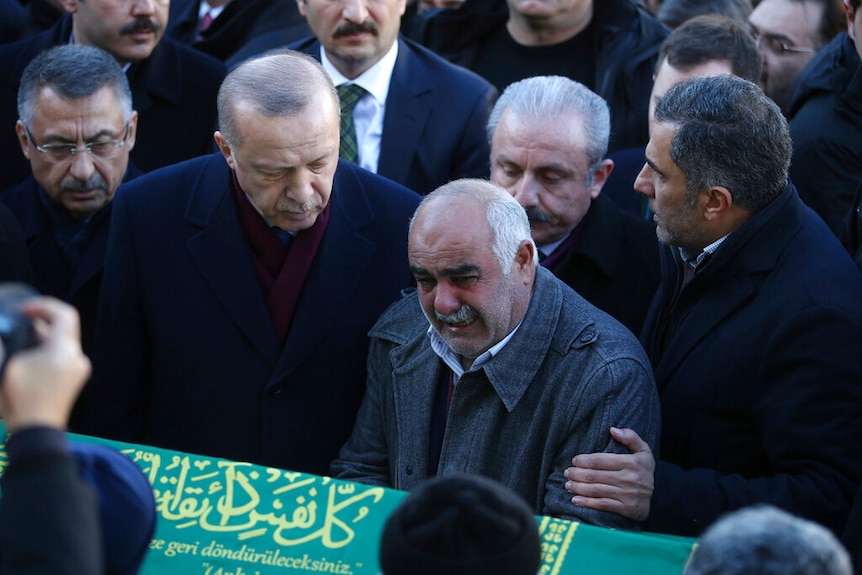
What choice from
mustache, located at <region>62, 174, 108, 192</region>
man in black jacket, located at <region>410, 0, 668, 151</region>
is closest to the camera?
mustache, located at <region>62, 174, 108, 192</region>

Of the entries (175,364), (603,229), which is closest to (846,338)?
(603,229)

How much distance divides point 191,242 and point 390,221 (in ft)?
2.31

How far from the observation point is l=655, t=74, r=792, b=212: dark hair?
150 inches

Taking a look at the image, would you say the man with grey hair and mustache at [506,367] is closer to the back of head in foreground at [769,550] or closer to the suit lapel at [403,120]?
the suit lapel at [403,120]

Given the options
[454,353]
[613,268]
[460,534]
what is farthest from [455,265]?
[460,534]

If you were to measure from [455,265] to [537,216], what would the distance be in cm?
98

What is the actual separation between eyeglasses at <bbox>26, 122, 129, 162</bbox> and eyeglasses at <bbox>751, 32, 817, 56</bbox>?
312 cm

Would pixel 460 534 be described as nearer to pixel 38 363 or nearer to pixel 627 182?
pixel 38 363

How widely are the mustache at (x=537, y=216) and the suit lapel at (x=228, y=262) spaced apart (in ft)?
3.54

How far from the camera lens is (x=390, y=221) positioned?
4340mm

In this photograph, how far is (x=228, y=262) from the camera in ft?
13.8

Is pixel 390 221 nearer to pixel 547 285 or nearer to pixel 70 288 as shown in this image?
pixel 547 285

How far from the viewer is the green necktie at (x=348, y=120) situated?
5141 millimetres

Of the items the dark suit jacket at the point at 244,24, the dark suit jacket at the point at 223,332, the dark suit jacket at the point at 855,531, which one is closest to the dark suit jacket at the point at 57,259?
the dark suit jacket at the point at 223,332
